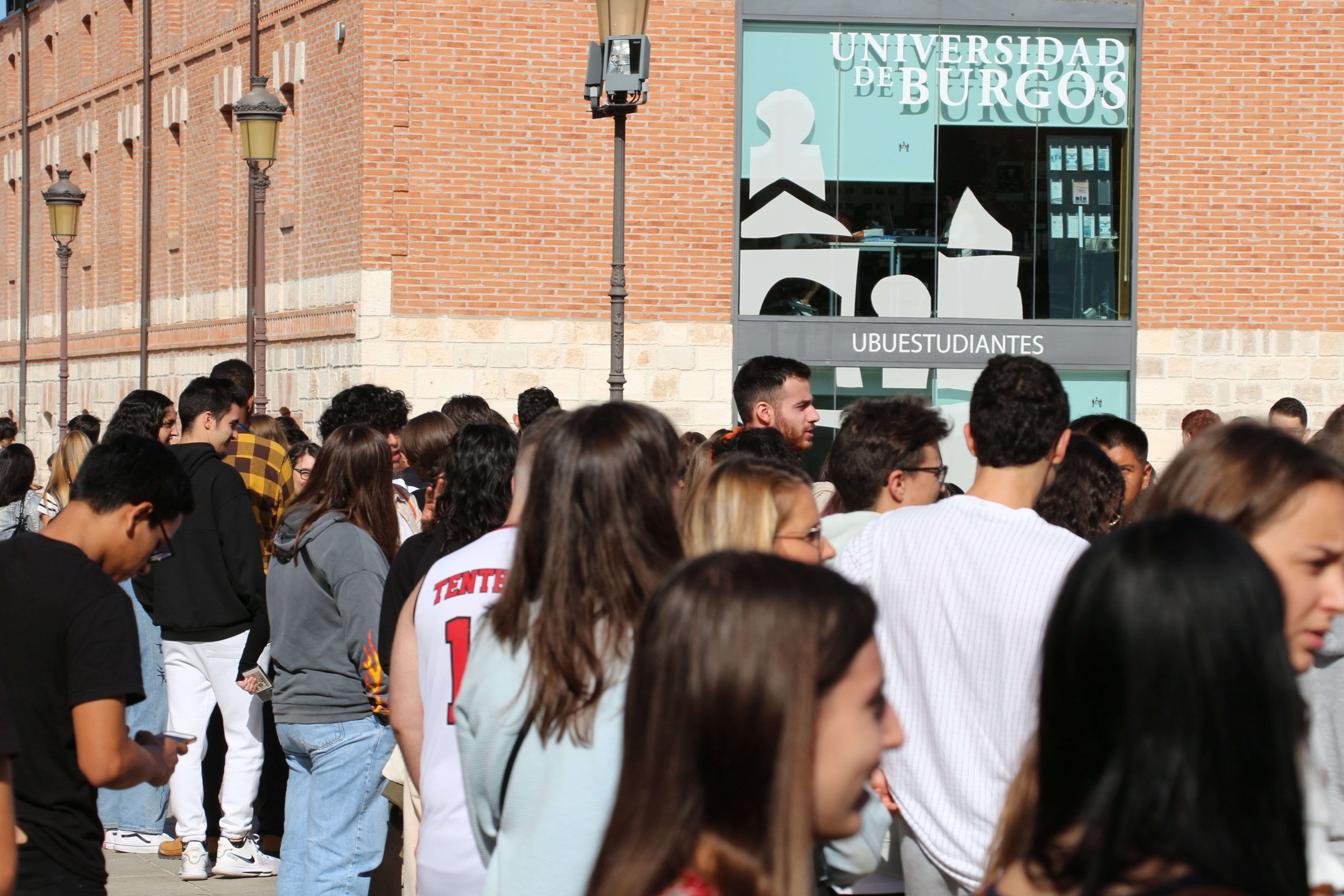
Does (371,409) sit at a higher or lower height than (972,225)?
lower

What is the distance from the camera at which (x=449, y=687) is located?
11.8 ft

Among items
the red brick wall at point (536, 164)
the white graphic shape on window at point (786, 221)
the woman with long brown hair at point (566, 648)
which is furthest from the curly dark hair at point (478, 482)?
A: the white graphic shape on window at point (786, 221)

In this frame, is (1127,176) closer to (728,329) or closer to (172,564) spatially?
(728,329)

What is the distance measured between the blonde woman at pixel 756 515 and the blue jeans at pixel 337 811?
8.40 ft

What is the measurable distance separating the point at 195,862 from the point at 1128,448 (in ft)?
16.4

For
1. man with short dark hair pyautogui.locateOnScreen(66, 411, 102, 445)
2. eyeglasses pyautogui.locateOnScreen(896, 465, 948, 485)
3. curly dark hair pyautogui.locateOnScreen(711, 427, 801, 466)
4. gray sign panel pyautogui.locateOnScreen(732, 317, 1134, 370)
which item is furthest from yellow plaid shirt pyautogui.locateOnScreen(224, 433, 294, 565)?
gray sign panel pyautogui.locateOnScreen(732, 317, 1134, 370)

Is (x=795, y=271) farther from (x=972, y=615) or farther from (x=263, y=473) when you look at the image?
(x=972, y=615)

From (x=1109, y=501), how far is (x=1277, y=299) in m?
15.3

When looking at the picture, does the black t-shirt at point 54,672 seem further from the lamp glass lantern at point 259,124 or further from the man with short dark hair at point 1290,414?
the lamp glass lantern at point 259,124

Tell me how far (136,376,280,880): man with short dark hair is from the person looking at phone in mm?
3656

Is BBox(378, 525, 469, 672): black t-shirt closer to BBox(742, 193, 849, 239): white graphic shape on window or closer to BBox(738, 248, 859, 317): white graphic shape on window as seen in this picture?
BBox(738, 248, 859, 317): white graphic shape on window

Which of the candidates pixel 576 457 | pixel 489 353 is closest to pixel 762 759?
pixel 576 457

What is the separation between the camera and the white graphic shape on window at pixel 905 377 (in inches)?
738

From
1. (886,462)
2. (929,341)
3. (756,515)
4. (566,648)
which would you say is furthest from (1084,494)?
(929,341)
